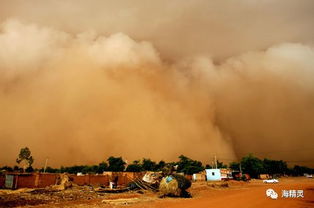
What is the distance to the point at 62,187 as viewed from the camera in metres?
31.2

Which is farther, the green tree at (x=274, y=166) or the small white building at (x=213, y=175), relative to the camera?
the green tree at (x=274, y=166)

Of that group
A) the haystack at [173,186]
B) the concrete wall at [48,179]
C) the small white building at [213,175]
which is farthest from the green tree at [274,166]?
the haystack at [173,186]

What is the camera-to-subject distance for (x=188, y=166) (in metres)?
88.6

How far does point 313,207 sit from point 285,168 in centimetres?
14143

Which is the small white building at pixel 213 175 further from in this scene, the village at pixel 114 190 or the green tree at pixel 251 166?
the green tree at pixel 251 166

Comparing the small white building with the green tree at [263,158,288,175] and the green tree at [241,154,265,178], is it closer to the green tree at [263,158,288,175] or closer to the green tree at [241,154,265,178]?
the green tree at [241,154,265,178]

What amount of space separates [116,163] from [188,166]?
2878 centimetres

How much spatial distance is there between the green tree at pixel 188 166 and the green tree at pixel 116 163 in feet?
73.8

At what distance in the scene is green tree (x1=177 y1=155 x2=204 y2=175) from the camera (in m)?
85.9

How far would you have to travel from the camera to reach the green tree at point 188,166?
85.9 m

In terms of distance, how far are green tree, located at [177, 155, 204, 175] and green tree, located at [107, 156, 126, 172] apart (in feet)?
73.8

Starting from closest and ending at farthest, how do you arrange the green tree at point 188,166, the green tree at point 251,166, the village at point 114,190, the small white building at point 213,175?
the village at point 114,190 → the small white building at point 213,175 → the green tree at point 188,166 → the green tree at point 251,166

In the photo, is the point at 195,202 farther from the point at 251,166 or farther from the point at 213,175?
the point at 251,166

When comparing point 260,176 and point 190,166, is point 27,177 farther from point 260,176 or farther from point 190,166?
point 260,176
